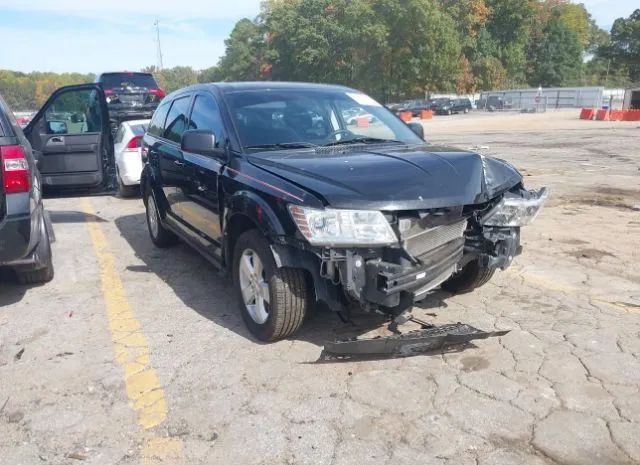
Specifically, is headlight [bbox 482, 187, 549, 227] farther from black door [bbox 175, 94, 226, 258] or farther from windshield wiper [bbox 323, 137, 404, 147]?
black door [bbox 175, 94, 226, 258]

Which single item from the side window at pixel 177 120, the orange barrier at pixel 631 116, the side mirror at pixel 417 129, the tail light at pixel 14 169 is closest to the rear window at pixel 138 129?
the side window at pixel 177 120

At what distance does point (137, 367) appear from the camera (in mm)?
3713

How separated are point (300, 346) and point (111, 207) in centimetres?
690

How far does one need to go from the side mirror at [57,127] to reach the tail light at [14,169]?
2.85 m

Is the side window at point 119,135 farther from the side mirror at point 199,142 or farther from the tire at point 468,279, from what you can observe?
the tire at point 468,279

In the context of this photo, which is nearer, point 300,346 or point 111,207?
point 300,346

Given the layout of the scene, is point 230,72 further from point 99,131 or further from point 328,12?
point 99,131

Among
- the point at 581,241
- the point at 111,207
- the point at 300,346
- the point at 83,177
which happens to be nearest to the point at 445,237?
the point at 300,346

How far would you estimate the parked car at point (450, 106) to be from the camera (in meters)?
49.8

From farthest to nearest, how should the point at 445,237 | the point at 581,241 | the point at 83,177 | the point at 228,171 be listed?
the point at 83,177 → the point at 581,241 → the point at 228,171 → the point at 445,237

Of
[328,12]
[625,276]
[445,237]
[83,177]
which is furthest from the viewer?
[328,12]

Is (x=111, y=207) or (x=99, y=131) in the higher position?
(x=99, y=131)

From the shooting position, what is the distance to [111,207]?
32.2 ft

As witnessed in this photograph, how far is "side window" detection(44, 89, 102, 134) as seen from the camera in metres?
7.12
